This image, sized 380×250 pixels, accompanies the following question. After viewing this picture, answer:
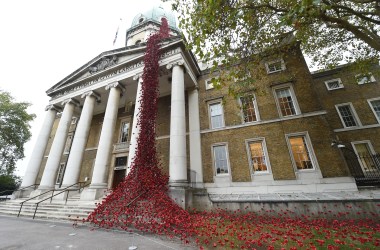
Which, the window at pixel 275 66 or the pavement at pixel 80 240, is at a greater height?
the window at pixel 275 66

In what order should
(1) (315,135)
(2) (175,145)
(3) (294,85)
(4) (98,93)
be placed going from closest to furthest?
(2) (175,145) → (1) (315,135) → (3) (294,85) → (4) (98,93)

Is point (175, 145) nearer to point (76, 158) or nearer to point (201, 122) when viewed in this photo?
point (201, 122)

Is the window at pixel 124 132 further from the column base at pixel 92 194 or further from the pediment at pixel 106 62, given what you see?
the column base at pixel 92 194

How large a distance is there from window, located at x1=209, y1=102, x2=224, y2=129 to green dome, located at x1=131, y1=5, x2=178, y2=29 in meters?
17.4

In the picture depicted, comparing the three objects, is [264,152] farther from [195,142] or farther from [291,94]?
[195,142]

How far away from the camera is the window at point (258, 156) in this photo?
10.5 m

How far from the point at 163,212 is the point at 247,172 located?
6.43 meters

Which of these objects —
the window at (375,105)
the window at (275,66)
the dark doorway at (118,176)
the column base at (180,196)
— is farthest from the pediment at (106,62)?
the window at (375,105)

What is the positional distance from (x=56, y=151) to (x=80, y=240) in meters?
11.7

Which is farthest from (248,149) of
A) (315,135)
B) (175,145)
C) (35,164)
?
(35,164)

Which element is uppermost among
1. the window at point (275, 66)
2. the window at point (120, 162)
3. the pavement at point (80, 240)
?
the window at point (275, 66)

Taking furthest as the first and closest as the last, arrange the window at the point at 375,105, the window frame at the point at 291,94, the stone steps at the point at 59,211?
the window at the point at 375,105 → the window frame at the point at 291,94 → the stone steps at the point at 59,211

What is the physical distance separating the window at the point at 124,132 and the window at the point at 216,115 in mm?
8589

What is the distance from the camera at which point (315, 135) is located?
9.89 meters
